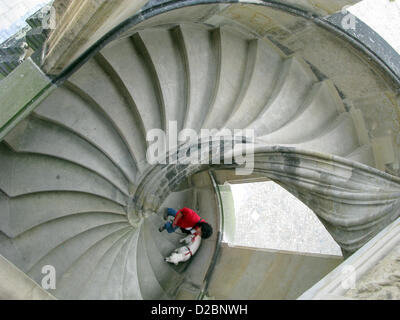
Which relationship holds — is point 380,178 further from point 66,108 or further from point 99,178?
point 66,108

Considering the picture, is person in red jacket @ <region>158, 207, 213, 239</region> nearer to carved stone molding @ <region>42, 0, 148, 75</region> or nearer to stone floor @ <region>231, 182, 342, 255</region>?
stone floor @ <region>231, 182, 342, 255</region>

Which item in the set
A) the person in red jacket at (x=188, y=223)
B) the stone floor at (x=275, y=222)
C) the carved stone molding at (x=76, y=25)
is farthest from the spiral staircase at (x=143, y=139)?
the stone floor at (x=275, y=222)

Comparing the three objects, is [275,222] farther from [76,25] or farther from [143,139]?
[76,25]

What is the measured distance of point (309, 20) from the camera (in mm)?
2686

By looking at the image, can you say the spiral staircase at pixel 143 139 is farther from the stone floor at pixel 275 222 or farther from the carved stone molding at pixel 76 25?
the stone floor at pixel 275 222

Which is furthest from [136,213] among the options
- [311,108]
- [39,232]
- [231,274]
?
[311,108]

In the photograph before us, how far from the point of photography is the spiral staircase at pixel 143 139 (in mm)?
2592

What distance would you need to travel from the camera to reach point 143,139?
9.65 feet

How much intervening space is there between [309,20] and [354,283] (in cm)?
195

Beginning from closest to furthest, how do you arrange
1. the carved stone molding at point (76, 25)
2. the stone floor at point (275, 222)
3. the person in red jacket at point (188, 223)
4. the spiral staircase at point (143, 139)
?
the carved stone molding at point (76, 25) < the spiral staircase at point (143, 139) < the person in red jacket at point (188, 223) < the stone floor at point (275, 222)

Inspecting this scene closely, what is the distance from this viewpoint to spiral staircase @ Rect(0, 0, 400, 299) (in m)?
2.59

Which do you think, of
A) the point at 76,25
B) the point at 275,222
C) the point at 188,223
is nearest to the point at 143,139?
the point at 188,223
